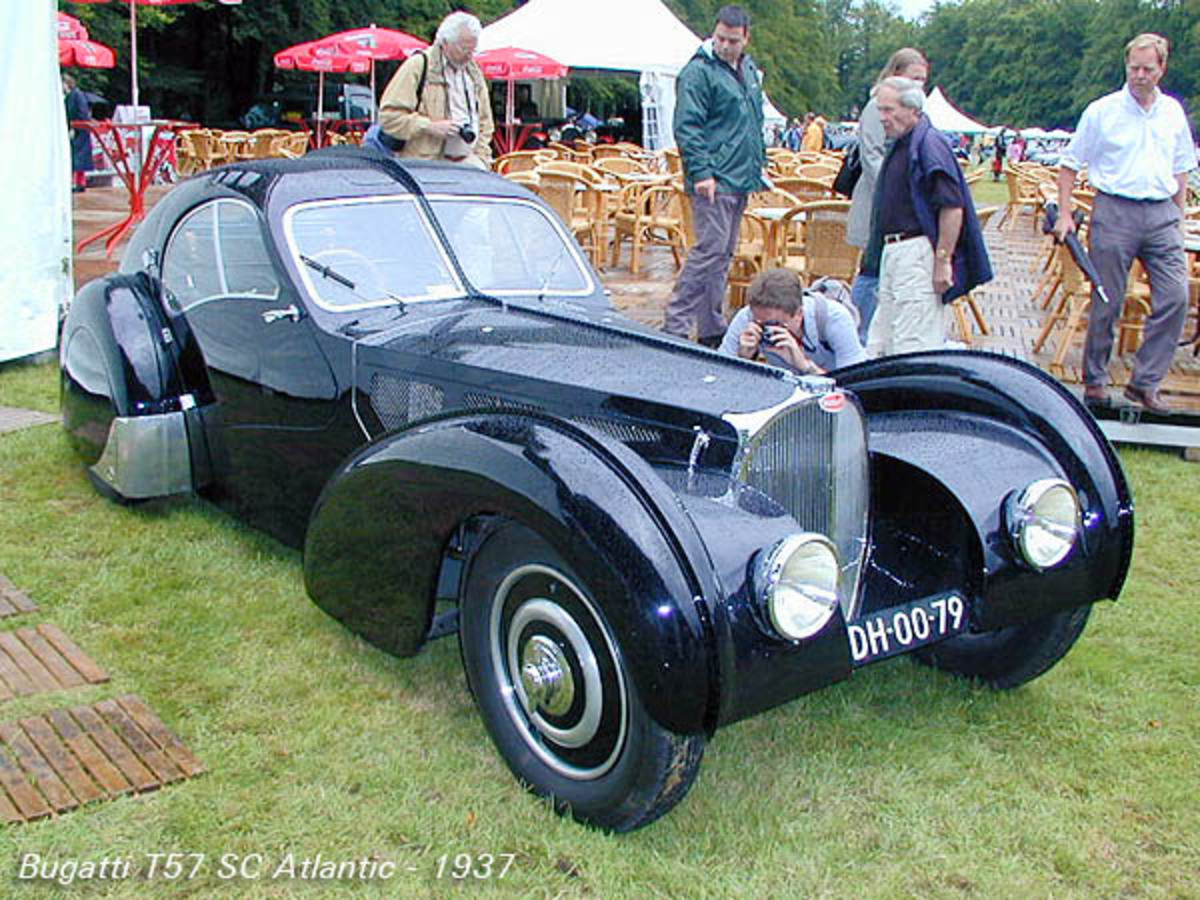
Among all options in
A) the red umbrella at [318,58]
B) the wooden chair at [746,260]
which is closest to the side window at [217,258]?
the wooden chair at [746,260]

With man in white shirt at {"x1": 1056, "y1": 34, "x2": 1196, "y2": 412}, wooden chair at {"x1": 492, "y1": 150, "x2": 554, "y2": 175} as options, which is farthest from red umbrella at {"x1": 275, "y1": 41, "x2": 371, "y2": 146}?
man in white shirt at {"x1": 1056, "y1": 34, "x2": 1196, "y2": 412}

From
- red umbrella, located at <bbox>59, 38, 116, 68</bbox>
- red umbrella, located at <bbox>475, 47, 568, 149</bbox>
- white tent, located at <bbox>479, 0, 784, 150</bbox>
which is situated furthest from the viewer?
white tent, located at <bbox>479, 0, 784, 150</bbox>

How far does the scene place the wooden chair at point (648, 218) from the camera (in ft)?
35.7

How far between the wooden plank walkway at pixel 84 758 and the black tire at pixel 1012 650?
7.71ft

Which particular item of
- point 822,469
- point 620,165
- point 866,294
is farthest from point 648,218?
point 822,469

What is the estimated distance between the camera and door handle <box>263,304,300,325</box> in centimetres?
409

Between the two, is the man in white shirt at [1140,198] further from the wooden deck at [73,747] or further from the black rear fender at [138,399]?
the wooden deck at [73,747]

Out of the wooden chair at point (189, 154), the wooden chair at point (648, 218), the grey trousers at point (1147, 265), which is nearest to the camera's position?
the grey trousers at point (1147, 265)

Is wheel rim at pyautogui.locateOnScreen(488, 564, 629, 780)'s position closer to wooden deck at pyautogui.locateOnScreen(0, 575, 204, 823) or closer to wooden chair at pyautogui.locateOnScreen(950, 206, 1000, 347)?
wooden deck at pyautogui.locateOnScreen(0, 575, 204, 823)

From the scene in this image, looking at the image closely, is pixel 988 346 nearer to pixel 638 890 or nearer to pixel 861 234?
pixel 861 234

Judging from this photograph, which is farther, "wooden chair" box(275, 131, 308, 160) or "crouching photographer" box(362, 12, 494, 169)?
"wooden chair" box(275, 131, 308, 160)

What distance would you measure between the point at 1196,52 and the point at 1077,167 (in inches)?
3003

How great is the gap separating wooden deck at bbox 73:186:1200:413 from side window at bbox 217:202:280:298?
3.49m

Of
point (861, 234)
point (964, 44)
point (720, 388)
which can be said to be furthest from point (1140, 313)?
point (964, 44)
